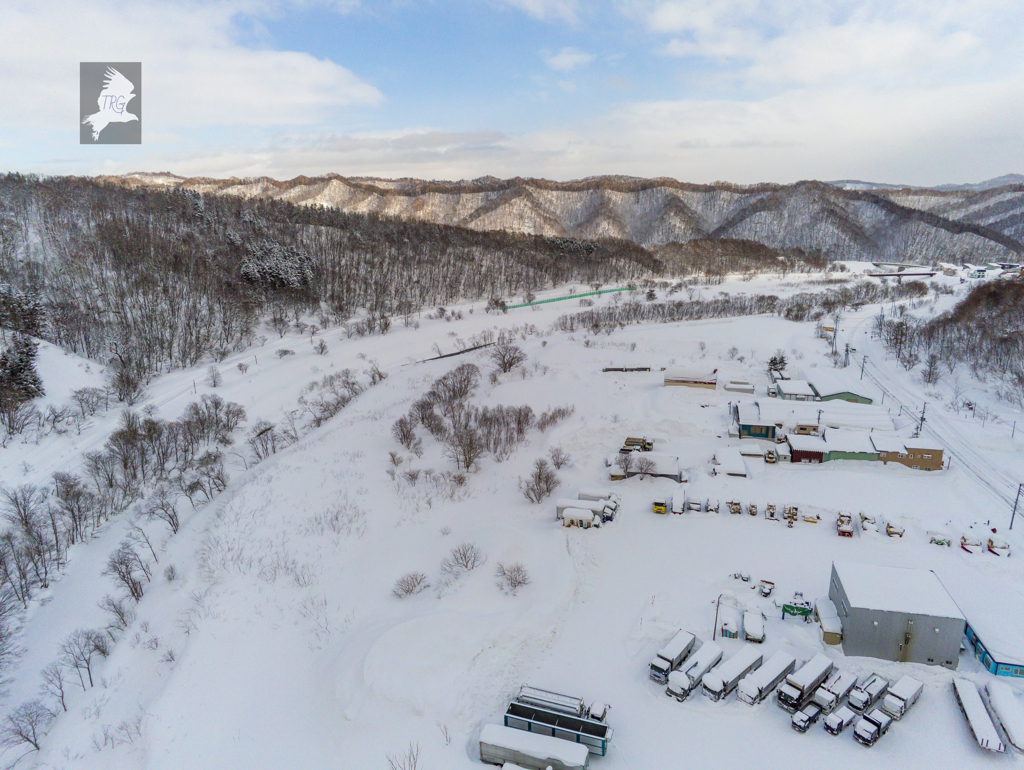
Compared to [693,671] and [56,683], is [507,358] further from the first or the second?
[56,683]

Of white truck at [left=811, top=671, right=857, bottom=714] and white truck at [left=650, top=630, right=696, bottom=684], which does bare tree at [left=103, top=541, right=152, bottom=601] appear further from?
white truck at [left=811, top=671, right=857, bottom=714]

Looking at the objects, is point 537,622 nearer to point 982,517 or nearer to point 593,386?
point 982,517

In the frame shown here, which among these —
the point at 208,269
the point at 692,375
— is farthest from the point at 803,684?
the point at 208,269

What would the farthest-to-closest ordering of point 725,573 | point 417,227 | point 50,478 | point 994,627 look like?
1. point 417,227
2. point 50,478
3. point 725,573
4. point 994,627

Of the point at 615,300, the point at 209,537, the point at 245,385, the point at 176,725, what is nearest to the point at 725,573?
the point at 176,725

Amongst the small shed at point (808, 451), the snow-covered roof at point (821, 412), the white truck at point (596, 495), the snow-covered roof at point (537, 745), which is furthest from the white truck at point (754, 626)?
the snow-covered roof at point (821, 412)

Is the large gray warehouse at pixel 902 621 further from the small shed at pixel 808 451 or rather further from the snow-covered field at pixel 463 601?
the small shed at pixel 808 451
